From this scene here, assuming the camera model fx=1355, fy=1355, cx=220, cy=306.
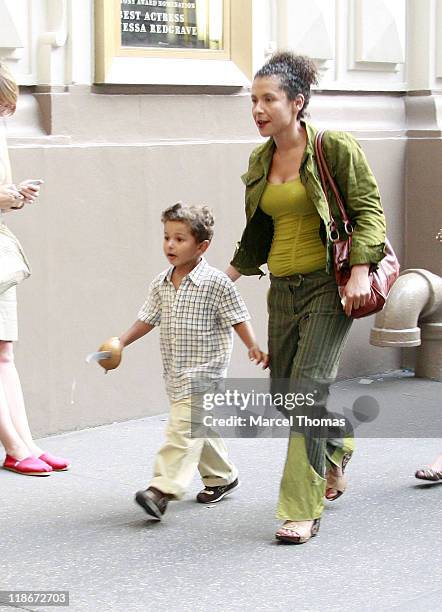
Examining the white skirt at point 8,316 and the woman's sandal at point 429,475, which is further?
the white skirt at point 8,316

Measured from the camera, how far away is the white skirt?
6.55 m

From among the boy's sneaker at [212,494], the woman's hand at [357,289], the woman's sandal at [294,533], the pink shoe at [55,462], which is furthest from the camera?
the pink shoe at [55,462]

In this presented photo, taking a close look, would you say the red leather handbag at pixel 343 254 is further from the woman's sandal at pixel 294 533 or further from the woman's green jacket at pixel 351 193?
the woman's sandal at pixel 294 533

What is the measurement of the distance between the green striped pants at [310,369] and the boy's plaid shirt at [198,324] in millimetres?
337

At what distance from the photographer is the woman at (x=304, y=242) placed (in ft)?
17.7

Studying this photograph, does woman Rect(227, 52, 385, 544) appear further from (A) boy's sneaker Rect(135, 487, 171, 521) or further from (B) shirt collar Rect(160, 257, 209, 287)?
(A) boy's sneaker Rect(135, 487, 171, 521)

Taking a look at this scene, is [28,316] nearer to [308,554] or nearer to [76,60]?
[76,60]

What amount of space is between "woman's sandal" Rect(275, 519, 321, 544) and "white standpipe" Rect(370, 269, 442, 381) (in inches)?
142

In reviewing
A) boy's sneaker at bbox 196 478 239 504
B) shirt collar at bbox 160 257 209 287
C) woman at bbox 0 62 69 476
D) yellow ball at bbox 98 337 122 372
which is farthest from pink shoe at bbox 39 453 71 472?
shirt collar at bbox 160 257 209 287

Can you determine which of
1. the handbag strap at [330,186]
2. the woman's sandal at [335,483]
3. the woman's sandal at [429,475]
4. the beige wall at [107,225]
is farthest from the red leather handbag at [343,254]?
the beige wall at [107,225]

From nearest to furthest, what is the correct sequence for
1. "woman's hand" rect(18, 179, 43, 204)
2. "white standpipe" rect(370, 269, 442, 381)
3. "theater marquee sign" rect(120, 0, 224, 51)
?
"woman's hand" rect(18, 179, 43, 204) < "theater marquee sign" rect(120, 0, 224, 51) < "white standpipe" rect(370, 269, 442, 381)

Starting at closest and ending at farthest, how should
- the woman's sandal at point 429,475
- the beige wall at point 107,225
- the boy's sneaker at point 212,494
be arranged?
the boy's sneaker at point 212,494 < the woman's sandal at point 429,475 < the beige wall at point 107,225

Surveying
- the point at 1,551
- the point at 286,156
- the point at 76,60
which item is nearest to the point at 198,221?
the point at 286,156

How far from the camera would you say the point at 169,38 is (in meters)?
8.08
